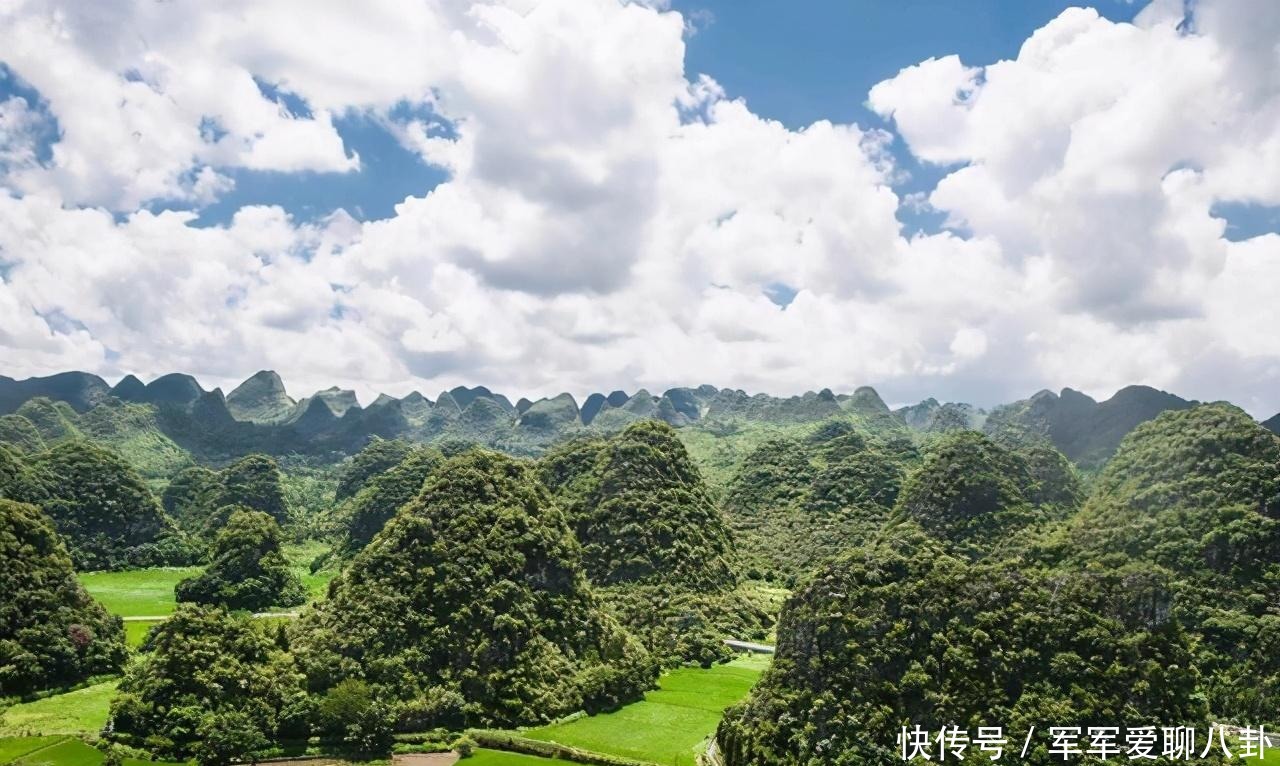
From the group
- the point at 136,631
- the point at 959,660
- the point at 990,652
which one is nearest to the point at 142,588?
the point at 136,631

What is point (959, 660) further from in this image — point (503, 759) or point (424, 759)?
point (424, 759)

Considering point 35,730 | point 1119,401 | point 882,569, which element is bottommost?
point 35,730

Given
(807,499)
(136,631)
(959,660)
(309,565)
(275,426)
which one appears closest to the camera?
(959,660)

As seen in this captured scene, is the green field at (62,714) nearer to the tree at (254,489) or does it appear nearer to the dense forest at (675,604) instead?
the dense forest at (675,604)

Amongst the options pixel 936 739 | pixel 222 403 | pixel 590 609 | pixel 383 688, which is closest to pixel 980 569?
pixel 936 739

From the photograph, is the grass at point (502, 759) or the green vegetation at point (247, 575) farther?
the green vegetation at point (247, 575)

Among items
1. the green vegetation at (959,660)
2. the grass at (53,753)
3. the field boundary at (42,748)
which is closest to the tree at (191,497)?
the field boundary at (42,748)

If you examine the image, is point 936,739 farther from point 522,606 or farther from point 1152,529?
point 1152,529
